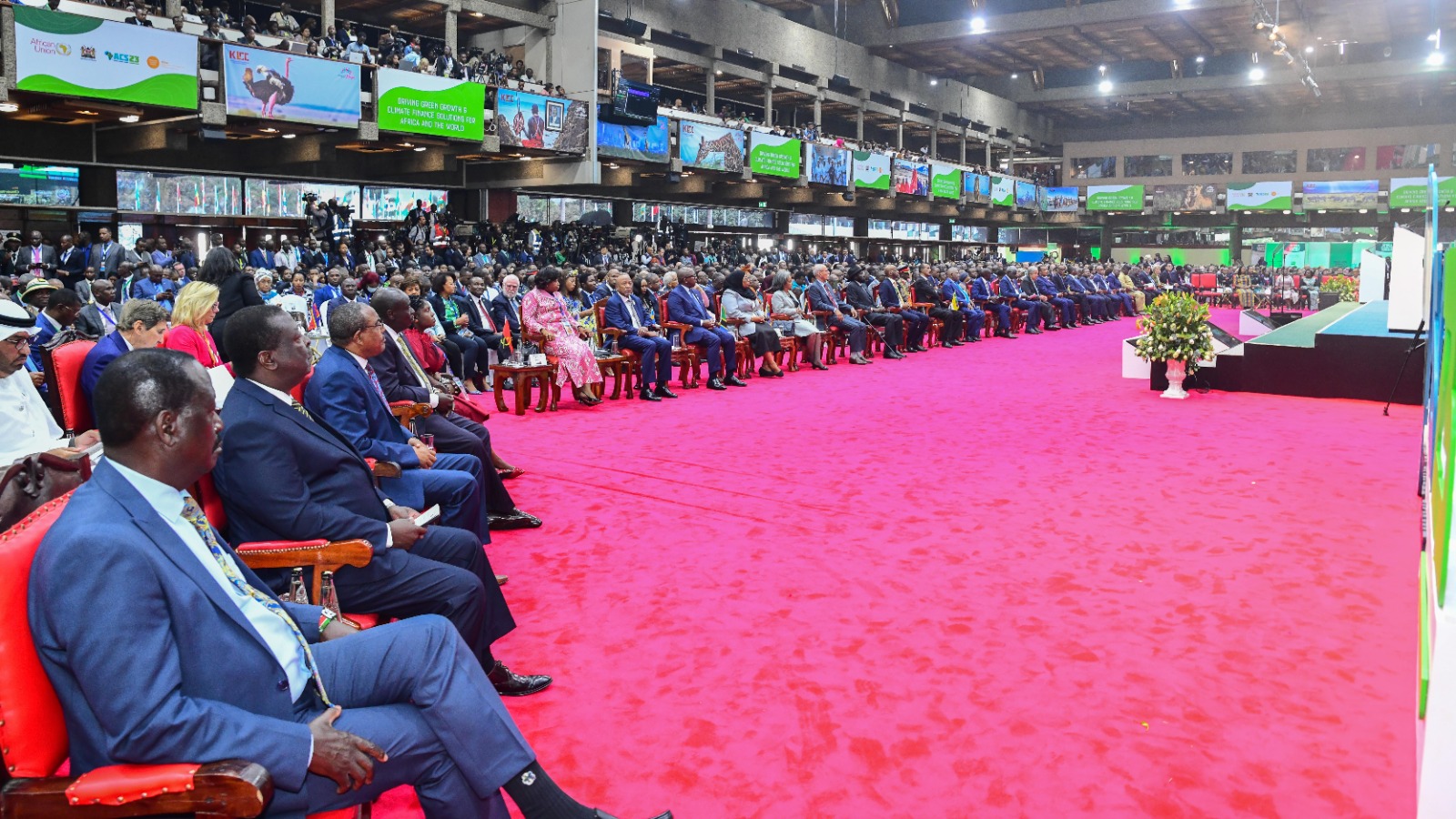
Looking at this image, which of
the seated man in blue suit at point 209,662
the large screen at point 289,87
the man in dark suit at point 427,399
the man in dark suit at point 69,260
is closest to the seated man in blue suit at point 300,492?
the seated man in blue suit at point 209,662

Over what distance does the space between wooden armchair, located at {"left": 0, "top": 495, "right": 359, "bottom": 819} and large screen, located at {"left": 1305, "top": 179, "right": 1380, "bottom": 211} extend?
37.1m

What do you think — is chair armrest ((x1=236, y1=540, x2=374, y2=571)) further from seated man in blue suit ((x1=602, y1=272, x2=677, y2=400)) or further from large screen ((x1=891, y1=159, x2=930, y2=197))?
large screen ((x1=891, y1=159, x2=930, y2=197))

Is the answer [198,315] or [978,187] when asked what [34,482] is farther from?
[978,187]

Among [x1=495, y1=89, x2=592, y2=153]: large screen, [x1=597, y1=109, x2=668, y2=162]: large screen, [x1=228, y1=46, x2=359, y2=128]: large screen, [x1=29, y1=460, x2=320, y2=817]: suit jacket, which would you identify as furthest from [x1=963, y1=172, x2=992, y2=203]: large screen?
[x1=29, y1=460, x2=320, y2=817]: suit jacket

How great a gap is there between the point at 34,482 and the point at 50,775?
0.51 metres

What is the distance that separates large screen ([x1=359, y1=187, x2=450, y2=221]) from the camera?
57.5 feet

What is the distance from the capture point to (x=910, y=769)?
2.35 m

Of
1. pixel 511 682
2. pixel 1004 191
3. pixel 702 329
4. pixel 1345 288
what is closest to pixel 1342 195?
pixel 1004 191

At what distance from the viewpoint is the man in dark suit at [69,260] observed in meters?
11.6

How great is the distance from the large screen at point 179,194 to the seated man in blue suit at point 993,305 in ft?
37.7

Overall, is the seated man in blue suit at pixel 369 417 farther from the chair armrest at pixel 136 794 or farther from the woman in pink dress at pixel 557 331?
the woman in pink dress at pixel 557 331

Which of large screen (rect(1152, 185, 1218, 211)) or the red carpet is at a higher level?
large screen (rect(1152, 185, 1218, 211))

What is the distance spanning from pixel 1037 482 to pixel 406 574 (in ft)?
12.3

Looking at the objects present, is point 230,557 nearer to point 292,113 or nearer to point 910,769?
point 910,769
